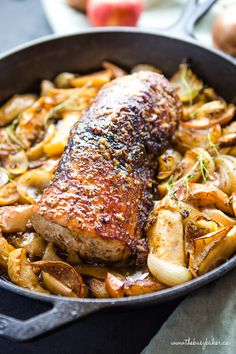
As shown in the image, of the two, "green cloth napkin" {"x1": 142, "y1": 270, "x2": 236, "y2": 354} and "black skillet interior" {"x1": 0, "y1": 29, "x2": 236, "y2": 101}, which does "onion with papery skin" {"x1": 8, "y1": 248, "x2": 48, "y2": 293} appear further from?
"black skillet interior" {"x1": 0, "y1": 29, "x2": 236, "y2": 101}

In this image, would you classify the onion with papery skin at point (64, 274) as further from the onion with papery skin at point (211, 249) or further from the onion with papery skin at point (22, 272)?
the onion with papery skin at point (211, 249)

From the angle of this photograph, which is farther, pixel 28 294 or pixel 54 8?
pixel 54 8

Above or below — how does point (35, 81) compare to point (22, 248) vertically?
above

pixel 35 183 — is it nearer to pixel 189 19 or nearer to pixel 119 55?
pixel 119 55

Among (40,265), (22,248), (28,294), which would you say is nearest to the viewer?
(28,294)

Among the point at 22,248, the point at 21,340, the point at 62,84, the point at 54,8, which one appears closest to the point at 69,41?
the point at 62,84

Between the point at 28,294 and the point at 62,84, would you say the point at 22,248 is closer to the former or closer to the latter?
the point at 28,294
